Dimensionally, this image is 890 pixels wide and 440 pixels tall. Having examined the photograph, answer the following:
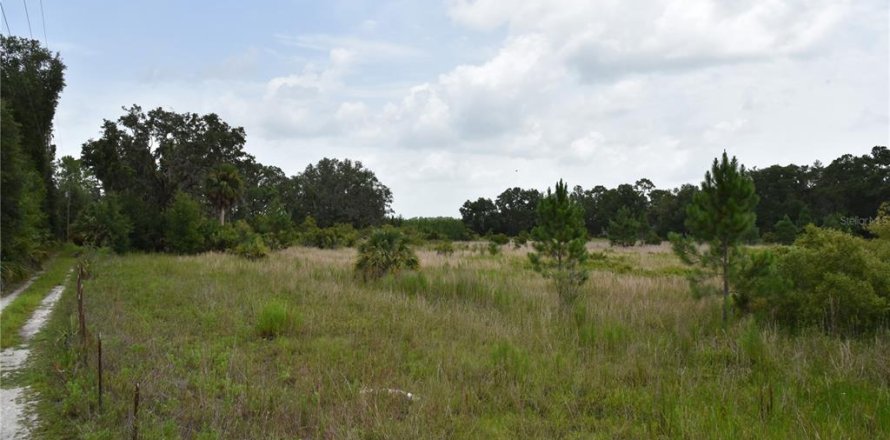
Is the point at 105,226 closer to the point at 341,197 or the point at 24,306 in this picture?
the point at 24,306

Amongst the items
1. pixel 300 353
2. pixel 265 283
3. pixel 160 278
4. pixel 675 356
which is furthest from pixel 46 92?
pixel 675 356

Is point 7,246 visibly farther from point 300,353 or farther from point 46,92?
point 46,92

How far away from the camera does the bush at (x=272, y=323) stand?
373 inches

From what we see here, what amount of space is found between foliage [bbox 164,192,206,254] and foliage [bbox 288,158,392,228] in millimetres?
36146

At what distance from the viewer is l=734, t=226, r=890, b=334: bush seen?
8633 millimetres

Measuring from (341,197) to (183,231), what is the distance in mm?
38694

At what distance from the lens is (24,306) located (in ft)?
42.5

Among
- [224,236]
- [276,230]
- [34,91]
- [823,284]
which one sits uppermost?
[34,91]

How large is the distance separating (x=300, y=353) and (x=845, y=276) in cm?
860

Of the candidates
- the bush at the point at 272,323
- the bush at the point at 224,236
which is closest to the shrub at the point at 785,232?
the bush at the point at 224,236

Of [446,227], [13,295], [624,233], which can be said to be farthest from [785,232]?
[13,295]

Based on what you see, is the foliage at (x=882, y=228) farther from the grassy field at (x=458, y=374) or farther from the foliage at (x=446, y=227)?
the foliage at (x=446, y=227)

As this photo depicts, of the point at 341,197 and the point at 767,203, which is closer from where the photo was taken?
the point at 767,203

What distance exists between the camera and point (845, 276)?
8.66 meters
